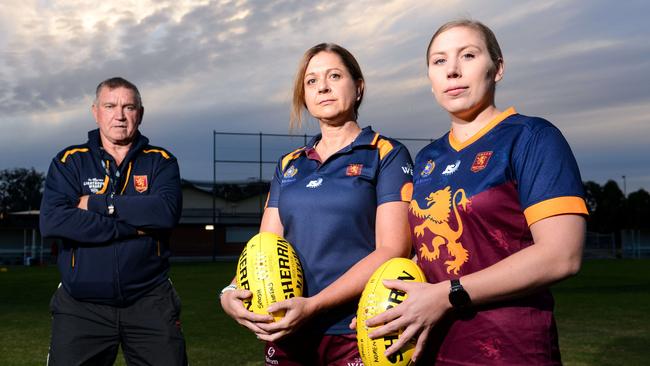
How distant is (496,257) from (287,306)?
2.89 ft

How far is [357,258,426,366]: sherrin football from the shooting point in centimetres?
229

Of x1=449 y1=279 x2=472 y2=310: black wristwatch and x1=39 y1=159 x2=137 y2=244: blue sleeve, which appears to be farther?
x1=39 y1=159 x2=137 y2=244: blue sleeve

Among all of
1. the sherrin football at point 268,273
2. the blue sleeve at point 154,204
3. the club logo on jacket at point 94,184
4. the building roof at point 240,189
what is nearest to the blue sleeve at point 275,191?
the sherrin football at point 268,273

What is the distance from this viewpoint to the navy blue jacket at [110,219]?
4.07m

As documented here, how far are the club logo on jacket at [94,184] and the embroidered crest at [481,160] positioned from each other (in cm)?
292

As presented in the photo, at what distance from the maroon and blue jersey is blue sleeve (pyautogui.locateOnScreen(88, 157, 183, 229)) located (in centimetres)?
242

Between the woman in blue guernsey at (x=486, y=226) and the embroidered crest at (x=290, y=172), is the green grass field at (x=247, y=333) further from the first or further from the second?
the woman in blue guernsey at (x=486, y=226)

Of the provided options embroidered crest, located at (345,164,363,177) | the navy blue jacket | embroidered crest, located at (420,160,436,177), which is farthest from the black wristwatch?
the navy blue jacket

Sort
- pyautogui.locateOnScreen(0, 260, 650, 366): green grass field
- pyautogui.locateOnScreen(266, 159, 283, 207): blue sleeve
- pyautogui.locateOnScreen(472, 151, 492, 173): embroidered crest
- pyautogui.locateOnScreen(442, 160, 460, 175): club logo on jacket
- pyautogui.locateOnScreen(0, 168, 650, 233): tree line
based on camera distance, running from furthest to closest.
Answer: pyautogui.locateOnScreen(0, 168, 650, 233): tree line
pyautogui.locateOnScreen(0, 260, 650, 366): green grass field
pyautogui.locateOnScreen(266, 159, 283, 207): blue sleeve
pyautogui.locateOnScreen(442, 160, 460, 175): club logo on jacket
pyautogui.locateOnScreen(472, 151, 492, 173): embroidered crest

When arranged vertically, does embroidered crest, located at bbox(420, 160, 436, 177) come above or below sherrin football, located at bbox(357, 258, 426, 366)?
above

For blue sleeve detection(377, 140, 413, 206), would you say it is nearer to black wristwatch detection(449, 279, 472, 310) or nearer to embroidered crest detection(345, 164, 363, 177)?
embroidered crest detection(345, 164, 363, 177)

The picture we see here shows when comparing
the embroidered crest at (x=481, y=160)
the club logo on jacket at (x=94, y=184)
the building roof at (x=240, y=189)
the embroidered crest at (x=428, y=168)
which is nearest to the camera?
the embroidered crest at (x=481, y=160)

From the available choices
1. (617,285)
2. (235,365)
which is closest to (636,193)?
(617,285)

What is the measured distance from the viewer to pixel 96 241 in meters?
4.08
